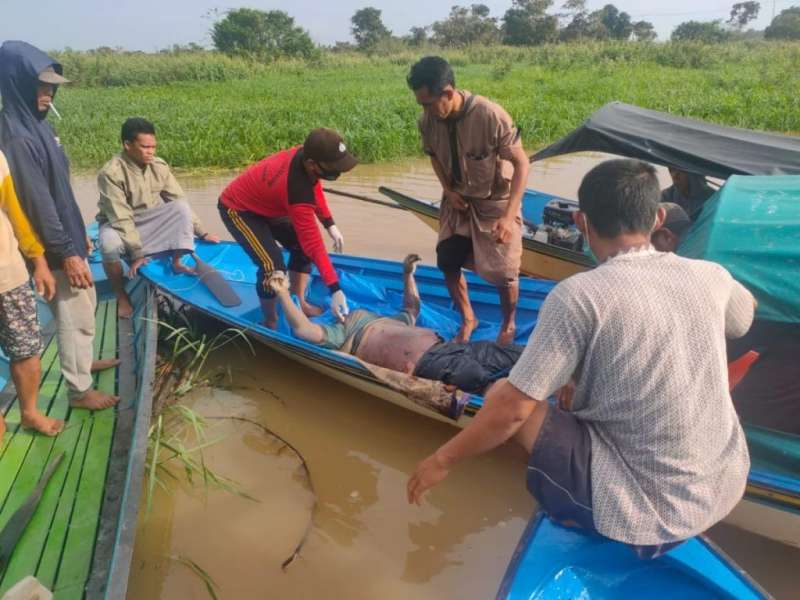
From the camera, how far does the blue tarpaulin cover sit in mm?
2459

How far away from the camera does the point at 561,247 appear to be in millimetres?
5012

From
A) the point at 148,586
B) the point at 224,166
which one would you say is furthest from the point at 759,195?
the point at 224,166

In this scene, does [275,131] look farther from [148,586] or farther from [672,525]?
[672,525]

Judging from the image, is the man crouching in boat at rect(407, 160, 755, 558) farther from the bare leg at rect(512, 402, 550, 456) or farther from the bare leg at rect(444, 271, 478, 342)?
the bare leg at rect(444, 271, 478, 342)

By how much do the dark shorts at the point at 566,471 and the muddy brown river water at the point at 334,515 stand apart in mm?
969

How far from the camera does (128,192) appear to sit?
4.57 meters

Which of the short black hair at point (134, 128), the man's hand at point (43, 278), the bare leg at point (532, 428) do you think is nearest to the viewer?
the bare leg at point (532, 428)

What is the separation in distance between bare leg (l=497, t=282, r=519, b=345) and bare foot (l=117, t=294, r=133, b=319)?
2629 millimetres

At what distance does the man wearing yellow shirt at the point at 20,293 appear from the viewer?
2.56m

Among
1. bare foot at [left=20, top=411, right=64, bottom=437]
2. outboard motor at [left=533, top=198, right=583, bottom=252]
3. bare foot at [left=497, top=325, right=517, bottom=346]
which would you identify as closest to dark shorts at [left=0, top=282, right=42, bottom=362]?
bare foot at [left=20, top=411, right=64, bottom=437]

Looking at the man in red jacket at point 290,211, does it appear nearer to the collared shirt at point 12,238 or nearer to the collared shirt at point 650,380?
the collared shirt at point 12,238

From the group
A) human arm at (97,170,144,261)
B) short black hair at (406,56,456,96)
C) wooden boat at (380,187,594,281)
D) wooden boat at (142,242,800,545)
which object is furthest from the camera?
wooden boat at (380,187,594,281)

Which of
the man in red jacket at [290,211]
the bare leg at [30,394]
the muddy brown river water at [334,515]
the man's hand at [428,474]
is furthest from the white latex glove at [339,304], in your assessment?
the man's hand at [428,474]

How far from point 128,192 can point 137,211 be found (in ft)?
0.53
